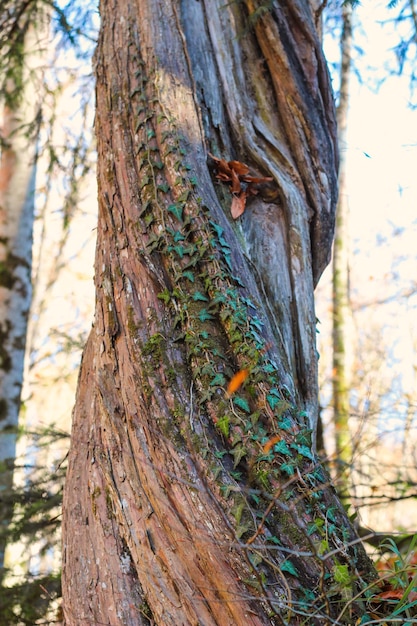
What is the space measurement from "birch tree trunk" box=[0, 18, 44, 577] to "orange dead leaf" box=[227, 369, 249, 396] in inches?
143

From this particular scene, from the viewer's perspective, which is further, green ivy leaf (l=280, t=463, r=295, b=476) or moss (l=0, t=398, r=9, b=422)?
moss (l=0, t=398, r=9, b=422)

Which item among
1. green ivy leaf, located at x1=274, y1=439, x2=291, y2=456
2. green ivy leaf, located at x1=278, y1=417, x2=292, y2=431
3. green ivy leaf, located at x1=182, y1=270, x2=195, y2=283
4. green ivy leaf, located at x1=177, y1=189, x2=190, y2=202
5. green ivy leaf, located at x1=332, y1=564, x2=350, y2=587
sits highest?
green ivy leaf, located at x1=177, y1=189, x2=190, y2=202

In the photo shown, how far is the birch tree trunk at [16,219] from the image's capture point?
5.64 m

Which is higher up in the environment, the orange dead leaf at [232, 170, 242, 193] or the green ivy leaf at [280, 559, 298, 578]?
the orange dead leaf at [232, 170, 242, 193]

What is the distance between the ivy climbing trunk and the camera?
6.79 feet

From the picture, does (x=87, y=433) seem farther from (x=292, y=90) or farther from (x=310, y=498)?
(x=292, y=90)

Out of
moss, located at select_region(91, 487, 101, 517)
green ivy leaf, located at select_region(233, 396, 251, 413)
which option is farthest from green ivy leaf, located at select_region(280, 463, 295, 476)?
moss, located at select_region(91, 487, 101, 517)

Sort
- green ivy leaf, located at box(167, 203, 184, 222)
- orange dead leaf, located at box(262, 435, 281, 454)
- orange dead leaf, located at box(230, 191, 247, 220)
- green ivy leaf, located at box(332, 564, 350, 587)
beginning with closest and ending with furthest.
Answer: green ivy leaf, located at box(332, 564, 350, 587) < orange dead leaf, located at box(262, 435, 281, 454) < green ivy leaf, located at box(167, 203, 184, 222) < orange dead leaf, located at box(230, 191, 247, 220)

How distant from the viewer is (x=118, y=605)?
7.39 ft

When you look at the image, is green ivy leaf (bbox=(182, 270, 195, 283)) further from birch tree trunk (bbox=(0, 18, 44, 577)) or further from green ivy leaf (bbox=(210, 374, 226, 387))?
birch tree trunk (bbox=(0, 18, 44, 577))

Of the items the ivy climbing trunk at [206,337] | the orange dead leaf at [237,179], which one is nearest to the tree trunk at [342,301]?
the ivy climbing trunk at [206,337]

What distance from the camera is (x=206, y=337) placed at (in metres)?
2.47

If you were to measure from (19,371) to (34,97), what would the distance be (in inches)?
131

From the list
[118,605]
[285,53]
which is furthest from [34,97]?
[118,605]
